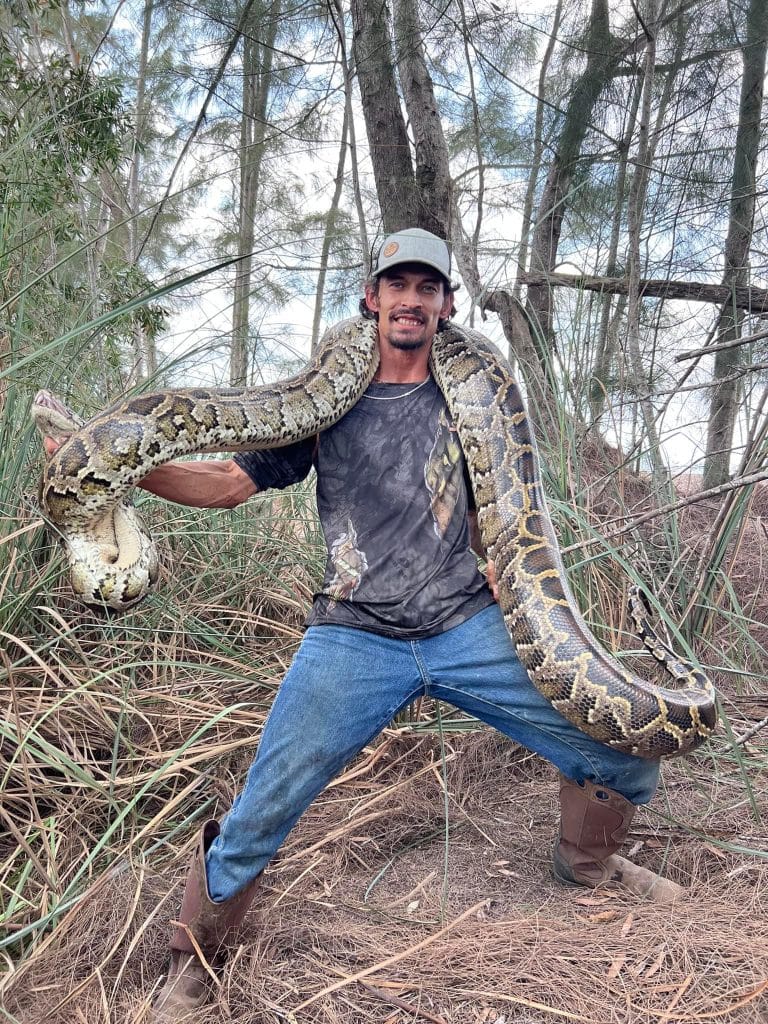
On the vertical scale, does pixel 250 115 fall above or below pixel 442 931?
above

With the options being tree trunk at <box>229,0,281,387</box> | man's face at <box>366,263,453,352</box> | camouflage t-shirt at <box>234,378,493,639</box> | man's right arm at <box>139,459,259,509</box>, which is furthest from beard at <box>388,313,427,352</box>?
tree trunk at <box>229,0,281,387</box>

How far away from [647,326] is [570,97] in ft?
5.66

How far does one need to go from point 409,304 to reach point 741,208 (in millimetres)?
2917

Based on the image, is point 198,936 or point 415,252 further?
point 415,252

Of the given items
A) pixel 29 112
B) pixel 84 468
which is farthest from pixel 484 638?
pixel 29 112

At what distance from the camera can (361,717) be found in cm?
301

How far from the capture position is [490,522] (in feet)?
11.9

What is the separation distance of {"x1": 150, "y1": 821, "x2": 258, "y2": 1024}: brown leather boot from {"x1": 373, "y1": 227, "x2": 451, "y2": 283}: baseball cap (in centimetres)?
260

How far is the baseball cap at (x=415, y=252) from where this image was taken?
3381 millimetres

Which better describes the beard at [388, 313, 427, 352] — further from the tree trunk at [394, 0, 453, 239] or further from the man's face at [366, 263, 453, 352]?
the tree trunk at [394, 0, 453, 239]

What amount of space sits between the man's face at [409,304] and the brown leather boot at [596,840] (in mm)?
2119

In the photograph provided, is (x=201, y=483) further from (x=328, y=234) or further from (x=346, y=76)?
(x=328, y=234)

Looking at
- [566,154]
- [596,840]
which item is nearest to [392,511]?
[596,840]

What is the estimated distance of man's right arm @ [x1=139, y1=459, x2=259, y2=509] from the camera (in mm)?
3182
